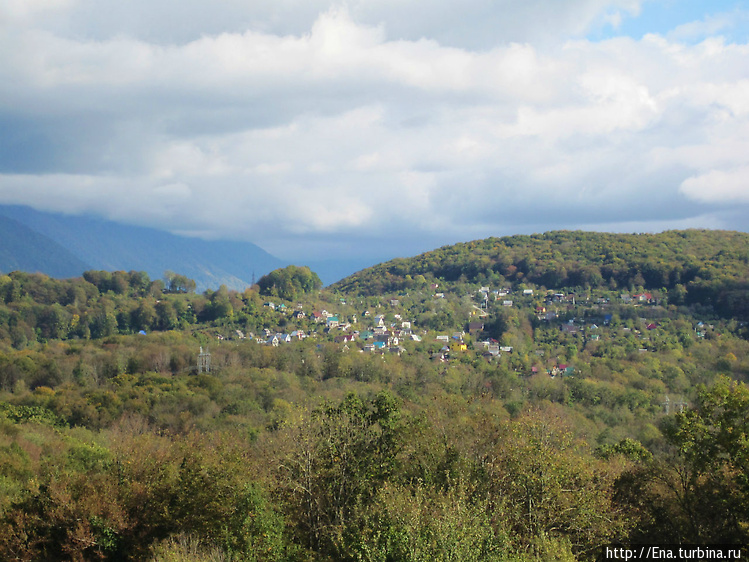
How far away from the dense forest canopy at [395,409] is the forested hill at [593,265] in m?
0.44

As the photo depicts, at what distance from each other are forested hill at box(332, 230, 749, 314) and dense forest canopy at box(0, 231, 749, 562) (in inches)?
17.4

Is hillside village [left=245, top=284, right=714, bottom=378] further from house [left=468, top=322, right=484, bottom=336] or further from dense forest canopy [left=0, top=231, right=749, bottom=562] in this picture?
dense forest canopy [left=0, top=231, right=749, bottom=562]

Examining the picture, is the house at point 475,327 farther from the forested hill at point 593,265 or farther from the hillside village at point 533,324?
the forested hill at point 593,265

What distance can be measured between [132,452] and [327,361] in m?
34.3

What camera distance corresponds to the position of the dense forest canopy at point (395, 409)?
15.4 meters

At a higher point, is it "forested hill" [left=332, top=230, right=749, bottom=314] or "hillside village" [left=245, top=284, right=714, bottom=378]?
"forested hill" [left=332, top=230, right=749, bottom=314]

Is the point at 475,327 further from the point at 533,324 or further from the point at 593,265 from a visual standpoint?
the point at 593,265

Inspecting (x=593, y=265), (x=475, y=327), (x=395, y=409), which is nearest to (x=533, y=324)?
(x=475, y=327)

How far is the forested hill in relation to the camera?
71688 mm

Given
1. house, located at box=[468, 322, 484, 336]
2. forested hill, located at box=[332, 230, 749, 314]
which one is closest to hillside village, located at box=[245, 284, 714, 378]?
house, located at box=[468, 322, 484, 336]

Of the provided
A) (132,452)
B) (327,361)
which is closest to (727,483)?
(132,452)

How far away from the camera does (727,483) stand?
16.0m

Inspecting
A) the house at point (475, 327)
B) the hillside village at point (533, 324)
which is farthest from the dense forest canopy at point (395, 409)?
the hillside village at point (533, 324)

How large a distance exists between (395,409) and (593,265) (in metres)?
75.1
